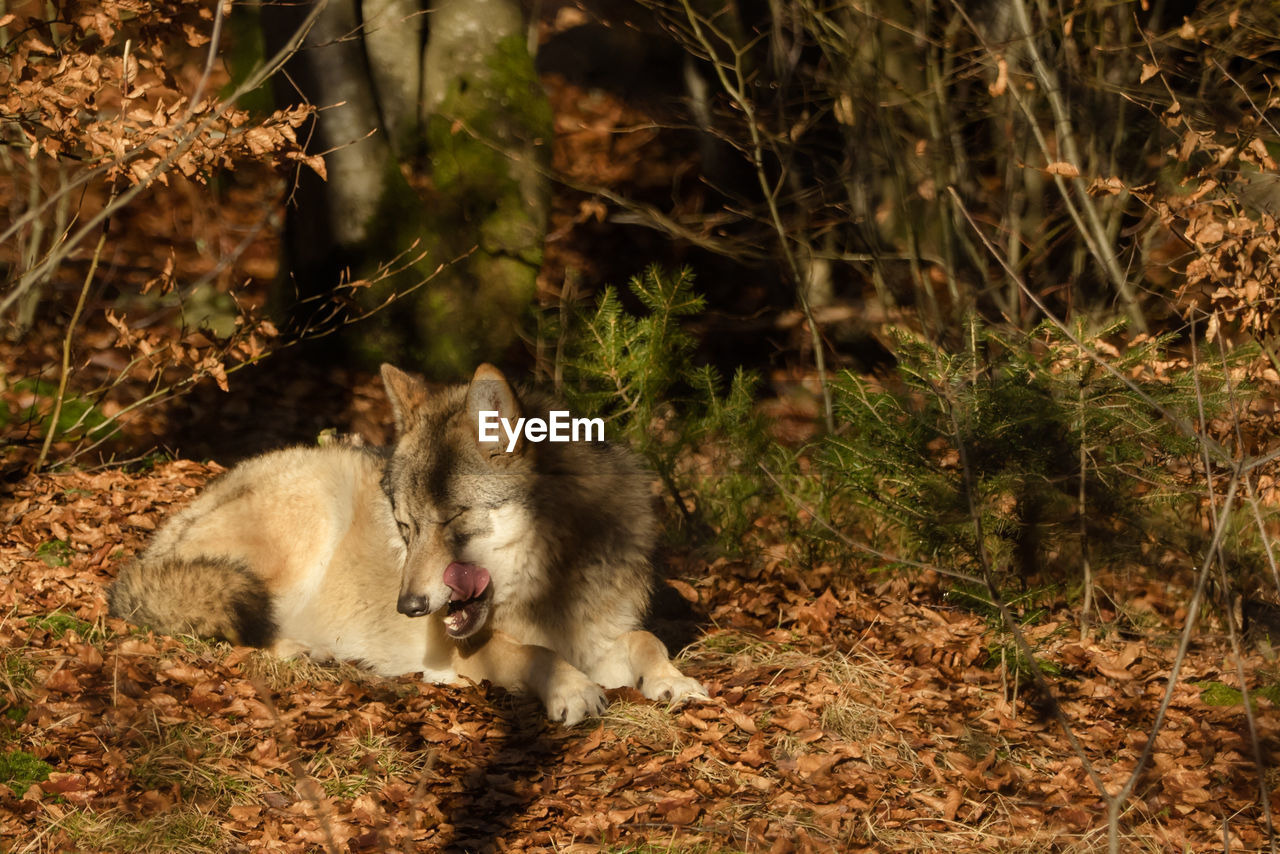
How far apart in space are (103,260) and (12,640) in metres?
10.1

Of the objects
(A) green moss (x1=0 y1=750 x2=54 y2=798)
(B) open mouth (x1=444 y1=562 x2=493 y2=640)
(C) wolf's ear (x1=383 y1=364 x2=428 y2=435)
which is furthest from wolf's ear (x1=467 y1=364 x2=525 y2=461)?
(A) green moss (x1=0 y1=750 x2=54 y2=798)

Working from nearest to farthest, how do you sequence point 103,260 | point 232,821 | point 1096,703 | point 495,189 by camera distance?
point 232,821
point 1096,703
point 495,189
point 103,260

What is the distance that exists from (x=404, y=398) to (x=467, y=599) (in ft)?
3.85

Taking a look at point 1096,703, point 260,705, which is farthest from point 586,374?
point 1096,703

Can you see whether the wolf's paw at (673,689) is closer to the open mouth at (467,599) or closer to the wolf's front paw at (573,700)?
the wolf's front paw at (573,700)

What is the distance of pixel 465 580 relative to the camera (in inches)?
213

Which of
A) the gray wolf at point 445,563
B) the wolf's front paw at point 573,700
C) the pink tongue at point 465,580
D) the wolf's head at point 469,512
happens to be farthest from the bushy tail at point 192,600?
the wolf's front paw at point 573,700

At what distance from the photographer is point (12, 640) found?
533cm

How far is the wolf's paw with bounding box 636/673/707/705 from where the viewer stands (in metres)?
5.26

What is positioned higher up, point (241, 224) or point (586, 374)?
point (241, 224)

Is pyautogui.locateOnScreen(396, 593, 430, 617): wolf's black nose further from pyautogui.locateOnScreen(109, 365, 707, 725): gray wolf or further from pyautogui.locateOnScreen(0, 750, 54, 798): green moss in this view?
pyautogui.locateOnScreen(0, 750, 54, 798): green moss

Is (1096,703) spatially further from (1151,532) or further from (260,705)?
(260,705)

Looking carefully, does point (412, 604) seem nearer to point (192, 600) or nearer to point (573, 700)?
point (573, 700)

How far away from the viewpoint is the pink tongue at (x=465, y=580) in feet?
17.5
